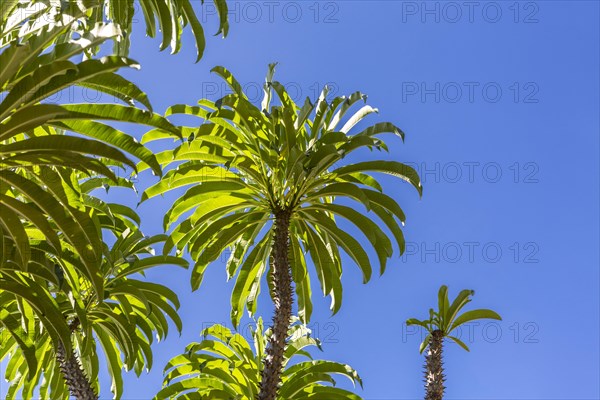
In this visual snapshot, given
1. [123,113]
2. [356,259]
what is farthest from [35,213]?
[356,259]

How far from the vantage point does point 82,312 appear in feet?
29.2

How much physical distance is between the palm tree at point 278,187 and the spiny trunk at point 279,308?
0.04ft

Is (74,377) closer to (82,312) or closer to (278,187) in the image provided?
(82,312)

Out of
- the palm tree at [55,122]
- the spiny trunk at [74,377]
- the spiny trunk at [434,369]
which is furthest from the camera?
the spiny trunk at [74,377]

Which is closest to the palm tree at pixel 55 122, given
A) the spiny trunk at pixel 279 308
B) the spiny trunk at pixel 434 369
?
the spiny trunk at pixel 279 308

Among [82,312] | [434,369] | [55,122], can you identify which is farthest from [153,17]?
[434,369]

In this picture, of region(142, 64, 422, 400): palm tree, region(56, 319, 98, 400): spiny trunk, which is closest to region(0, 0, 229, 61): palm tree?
region(142, 64, 422, 400): palm tree

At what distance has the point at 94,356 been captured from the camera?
36.0ft

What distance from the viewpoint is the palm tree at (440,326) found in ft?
24.3

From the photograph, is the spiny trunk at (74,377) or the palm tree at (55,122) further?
the spiny trunk at (74,377)

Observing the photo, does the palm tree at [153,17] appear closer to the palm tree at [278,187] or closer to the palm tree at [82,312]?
the palm tree at [278,187]

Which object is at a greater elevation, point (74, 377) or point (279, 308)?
point (279, 308)

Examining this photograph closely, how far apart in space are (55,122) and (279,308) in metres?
3.32

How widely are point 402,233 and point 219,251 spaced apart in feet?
7.90
